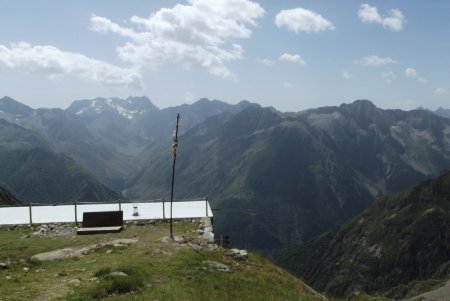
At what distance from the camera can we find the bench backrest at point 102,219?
41812 mm

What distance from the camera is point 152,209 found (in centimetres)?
5006

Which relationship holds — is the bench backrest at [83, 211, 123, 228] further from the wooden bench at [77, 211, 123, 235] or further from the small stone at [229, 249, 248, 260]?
the small stone at [229, 249, 248, 260]

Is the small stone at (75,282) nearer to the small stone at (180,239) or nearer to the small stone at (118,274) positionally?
the small stone at (118,274)

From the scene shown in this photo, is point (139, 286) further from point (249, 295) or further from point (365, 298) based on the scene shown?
point (365, 298)

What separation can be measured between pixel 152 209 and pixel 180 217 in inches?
239

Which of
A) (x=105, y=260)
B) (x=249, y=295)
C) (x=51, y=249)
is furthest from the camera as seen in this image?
(x=51, y=249)

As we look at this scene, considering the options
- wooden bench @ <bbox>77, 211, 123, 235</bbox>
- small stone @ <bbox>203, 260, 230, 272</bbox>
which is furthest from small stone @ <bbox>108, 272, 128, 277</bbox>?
wooden bench @ <bbox>77, 211, 123, 235</bbox>

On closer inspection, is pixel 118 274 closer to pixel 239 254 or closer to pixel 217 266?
pixel 217 266

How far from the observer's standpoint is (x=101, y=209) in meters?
49.9

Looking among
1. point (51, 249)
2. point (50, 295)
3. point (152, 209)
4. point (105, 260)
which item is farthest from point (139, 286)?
point (152, 209)

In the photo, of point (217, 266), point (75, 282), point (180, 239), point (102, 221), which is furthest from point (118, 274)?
point (102, 221)

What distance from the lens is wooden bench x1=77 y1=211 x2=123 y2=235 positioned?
41.1 m

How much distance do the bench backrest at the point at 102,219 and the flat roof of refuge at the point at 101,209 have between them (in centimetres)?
259

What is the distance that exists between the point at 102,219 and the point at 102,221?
182 mm
